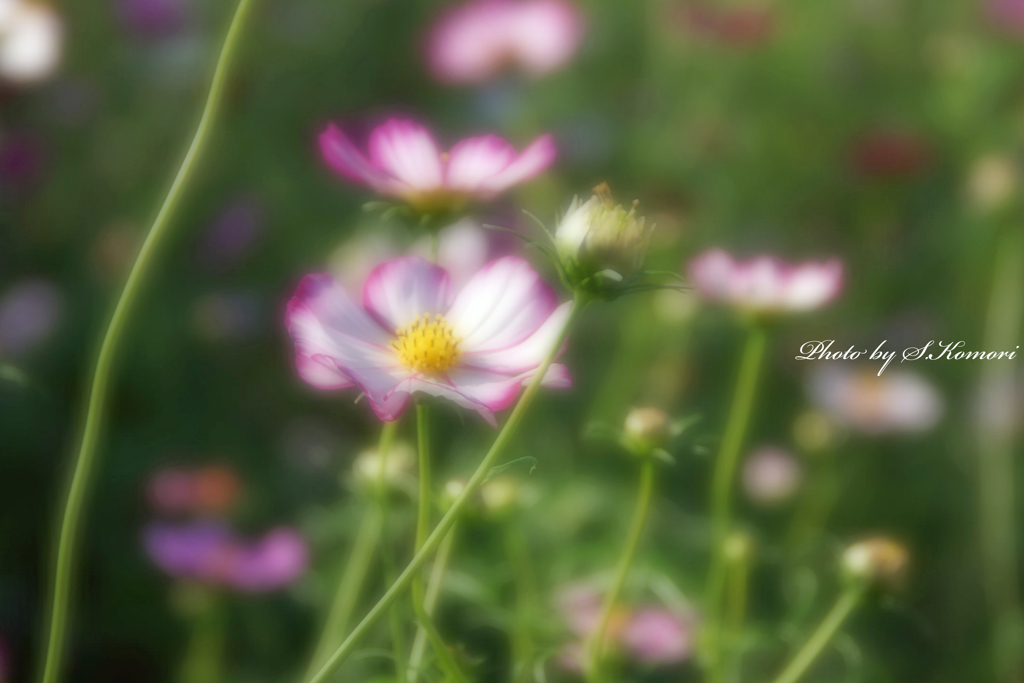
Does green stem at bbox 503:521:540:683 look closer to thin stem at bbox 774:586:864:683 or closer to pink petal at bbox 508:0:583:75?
thin stem at bbox 774:586:864:683

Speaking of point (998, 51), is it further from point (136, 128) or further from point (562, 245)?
point (562, 245)

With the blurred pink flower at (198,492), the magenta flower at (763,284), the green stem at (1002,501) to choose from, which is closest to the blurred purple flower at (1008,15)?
the green stem at (1002,501)

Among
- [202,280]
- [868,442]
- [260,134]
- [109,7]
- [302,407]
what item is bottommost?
[868,442]

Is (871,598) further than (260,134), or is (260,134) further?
(260,134)

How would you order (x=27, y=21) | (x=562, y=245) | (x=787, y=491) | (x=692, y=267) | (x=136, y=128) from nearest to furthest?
(x=562, y=245), (x=692, y=267), (x=27, y=21), (x=787, y=491), (x=136, y=128)

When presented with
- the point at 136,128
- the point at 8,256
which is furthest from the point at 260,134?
the point at 8,256

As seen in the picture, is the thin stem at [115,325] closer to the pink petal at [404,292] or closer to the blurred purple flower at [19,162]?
the pink petal at [404,292]

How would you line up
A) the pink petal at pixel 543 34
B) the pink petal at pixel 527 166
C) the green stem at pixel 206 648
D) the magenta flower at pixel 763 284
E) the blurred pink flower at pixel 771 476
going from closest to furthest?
the pink petal at pixel 527 166, the magenta flower at pixel 763 284, the green stem at pixel 206 648, the blurred pink flower at pixel 771 476, the pink petal at pixel 543 34

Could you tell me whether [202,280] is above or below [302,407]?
above
